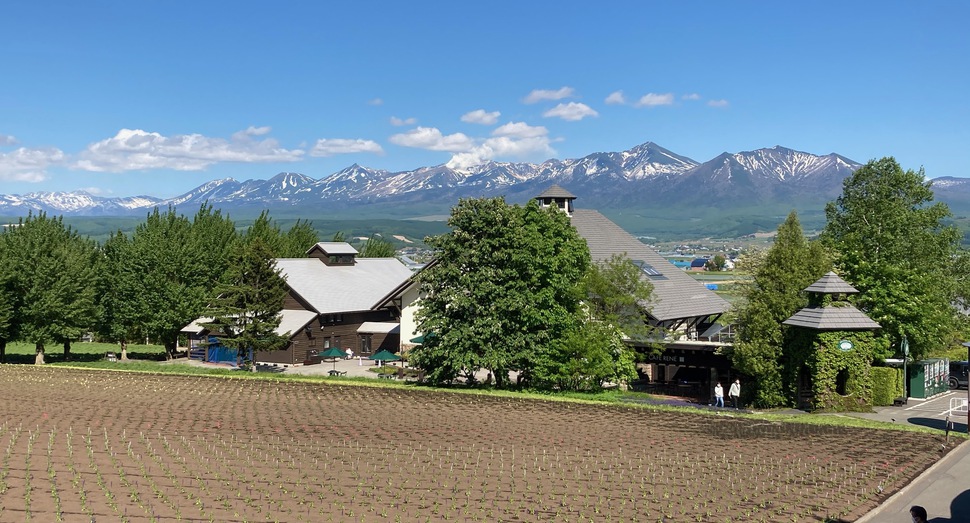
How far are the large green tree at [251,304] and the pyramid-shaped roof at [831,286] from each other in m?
31.8

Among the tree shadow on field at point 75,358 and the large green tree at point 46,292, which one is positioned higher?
the large green tree at point 46,292

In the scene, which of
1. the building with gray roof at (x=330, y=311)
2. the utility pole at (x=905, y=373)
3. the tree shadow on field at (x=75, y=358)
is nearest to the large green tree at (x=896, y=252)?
the utility pole at (x=905, y=373)

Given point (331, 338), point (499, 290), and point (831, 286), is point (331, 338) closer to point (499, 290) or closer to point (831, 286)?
point (499, 290)

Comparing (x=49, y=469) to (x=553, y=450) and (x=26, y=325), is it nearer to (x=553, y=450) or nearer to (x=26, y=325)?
(x=553, y=450)

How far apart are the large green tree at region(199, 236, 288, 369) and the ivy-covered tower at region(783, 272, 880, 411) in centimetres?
3077

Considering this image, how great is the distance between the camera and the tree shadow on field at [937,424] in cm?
2900

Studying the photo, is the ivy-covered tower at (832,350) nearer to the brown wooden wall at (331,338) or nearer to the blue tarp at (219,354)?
the brown wooden wall at (331,338)

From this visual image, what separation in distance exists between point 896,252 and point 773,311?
49.4 feet

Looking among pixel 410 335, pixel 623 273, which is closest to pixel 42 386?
pixel 410 335

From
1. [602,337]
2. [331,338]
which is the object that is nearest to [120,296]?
[331,338]

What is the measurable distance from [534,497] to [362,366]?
38.8 meters

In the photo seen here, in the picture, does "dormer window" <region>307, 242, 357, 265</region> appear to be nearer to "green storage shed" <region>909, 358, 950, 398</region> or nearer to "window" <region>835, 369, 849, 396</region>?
"window" <region>835, 369, 849, 396</region>

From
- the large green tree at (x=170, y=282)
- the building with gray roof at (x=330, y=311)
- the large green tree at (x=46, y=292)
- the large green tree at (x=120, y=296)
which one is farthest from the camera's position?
the building with gray roof at (x=330, y=311)

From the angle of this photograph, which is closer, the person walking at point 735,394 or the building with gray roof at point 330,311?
the person walking at point 735,394
